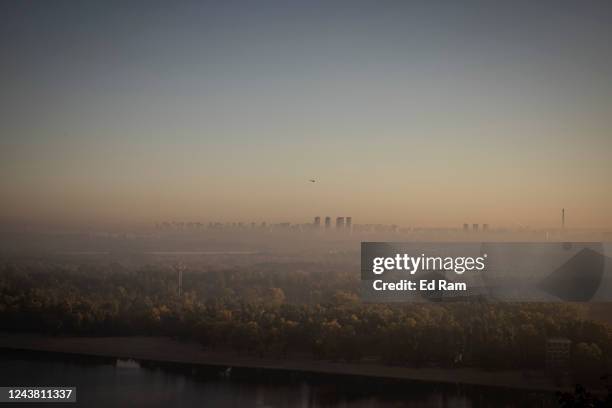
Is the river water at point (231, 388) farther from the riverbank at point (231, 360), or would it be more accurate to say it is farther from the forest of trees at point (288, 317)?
the forest of trees at point (288, 317)

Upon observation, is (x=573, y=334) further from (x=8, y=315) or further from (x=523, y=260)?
(x=8, y=315)

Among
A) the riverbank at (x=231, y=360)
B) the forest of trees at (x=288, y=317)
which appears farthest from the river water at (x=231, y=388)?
the forest of trees at (x=288, y=317)

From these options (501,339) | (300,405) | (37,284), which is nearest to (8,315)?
(37,284)

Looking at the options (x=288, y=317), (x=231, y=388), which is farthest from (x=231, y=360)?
(x=288, y=317)

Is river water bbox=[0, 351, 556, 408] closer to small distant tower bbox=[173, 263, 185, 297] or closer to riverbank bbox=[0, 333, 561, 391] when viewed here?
riverbank bbox=[0, 333, 561, 391]

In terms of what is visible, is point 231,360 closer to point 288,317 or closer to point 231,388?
point 231,388

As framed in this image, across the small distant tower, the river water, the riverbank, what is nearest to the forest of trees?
the small distant tower
